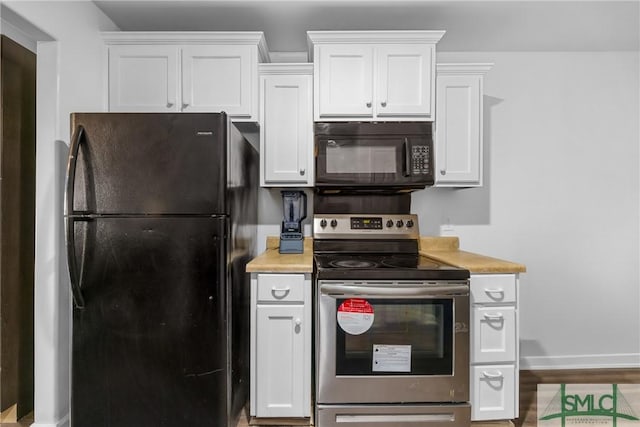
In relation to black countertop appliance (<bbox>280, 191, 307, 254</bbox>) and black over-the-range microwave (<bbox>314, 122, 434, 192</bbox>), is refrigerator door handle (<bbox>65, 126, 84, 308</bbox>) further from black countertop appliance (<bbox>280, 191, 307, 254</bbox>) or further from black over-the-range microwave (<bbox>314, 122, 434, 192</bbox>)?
black over-the-range microwave (<bbox>314, 122, 434, 192</bbox>)

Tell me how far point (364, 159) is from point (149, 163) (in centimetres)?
118

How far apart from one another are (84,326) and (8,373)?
0.95m

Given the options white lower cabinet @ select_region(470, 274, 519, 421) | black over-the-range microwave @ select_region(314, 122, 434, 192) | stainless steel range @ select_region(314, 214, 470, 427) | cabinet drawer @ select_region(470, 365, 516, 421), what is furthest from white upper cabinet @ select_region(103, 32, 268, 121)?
cabinet drawer @ select_region(470, 365, 516, 421)

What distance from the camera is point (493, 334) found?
1809 mm

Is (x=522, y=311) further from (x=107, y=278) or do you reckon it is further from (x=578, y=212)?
(x=107, y=278)

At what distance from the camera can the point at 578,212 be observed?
266 centimetres

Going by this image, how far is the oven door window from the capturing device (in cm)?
172

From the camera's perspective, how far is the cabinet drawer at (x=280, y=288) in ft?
5.79

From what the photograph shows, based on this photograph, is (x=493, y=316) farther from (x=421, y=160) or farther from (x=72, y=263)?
(x=72, y=263)

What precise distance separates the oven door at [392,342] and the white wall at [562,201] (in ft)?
3.29

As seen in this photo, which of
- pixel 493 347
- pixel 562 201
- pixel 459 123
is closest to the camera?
pixel 493 347

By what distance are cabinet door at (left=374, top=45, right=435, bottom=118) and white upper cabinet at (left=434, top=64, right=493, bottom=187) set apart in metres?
0.14

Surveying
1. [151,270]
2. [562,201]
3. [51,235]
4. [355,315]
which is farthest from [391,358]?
[562,201]

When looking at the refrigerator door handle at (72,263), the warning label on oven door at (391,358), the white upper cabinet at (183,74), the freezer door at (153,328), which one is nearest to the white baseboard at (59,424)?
the freezer door at (153,328)
